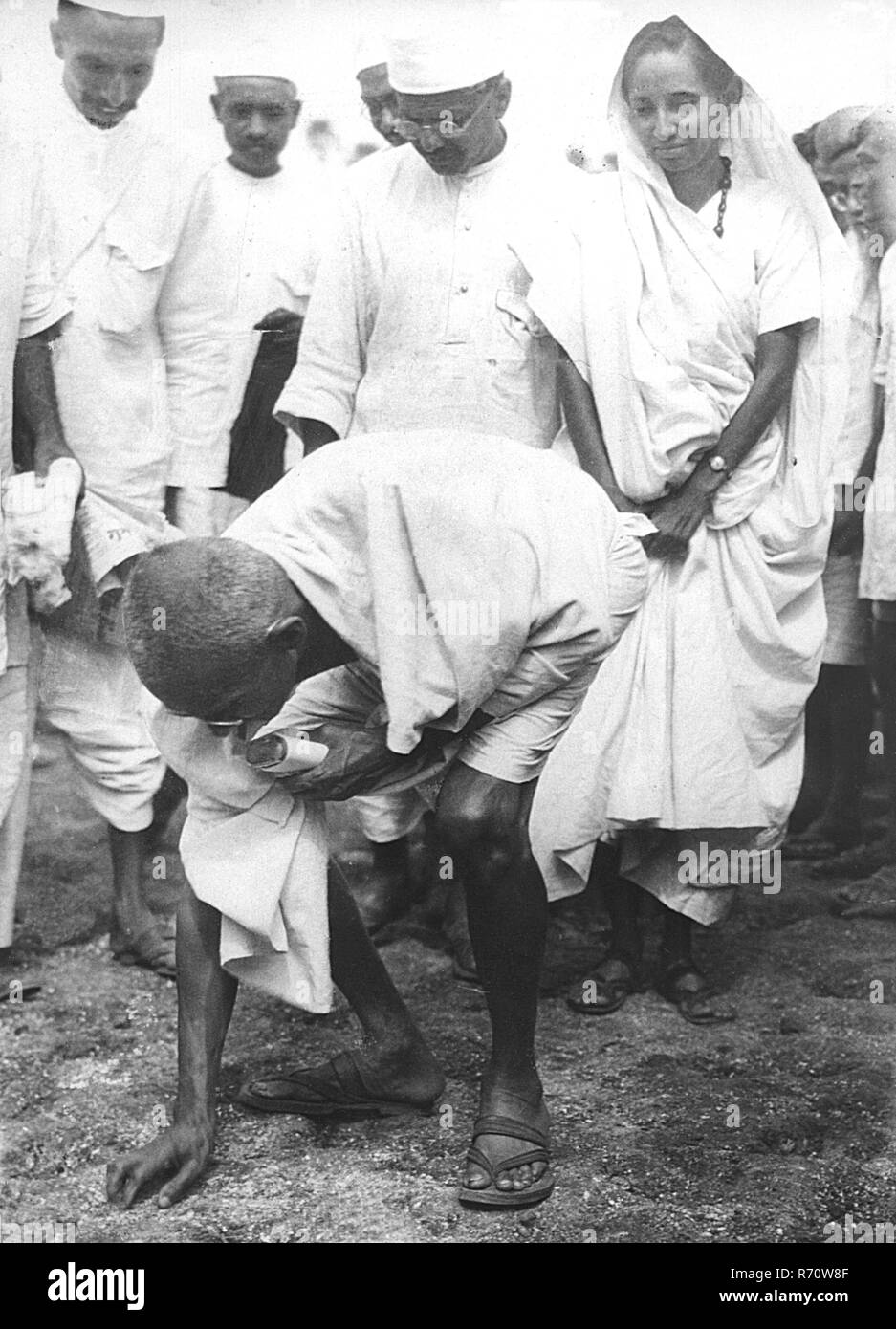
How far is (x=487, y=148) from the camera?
3719mm

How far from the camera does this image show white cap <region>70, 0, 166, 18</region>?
3674 mm

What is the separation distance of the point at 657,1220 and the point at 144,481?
6.27ft

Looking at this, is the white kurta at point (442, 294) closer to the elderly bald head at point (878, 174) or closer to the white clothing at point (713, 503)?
the white clothing at point (713, 503)

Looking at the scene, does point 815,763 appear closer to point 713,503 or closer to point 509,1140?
point 713,503

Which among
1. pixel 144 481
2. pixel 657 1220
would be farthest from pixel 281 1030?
pixel 144 481

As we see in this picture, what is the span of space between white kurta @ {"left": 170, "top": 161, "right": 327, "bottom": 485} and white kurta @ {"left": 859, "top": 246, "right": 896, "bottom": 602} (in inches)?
50.6

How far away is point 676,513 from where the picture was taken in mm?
3871

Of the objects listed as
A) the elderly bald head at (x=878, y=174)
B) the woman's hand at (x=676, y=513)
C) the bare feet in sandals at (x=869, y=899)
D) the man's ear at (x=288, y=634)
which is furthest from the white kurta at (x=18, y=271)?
the bare feet in sandals at (x=869, y=899)

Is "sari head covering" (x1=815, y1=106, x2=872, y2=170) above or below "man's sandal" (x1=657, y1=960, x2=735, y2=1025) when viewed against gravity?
above

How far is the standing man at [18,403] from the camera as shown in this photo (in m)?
3.74

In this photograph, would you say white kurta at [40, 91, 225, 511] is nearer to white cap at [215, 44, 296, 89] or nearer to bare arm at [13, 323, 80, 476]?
bare arm at [13, 323, 80, 476]

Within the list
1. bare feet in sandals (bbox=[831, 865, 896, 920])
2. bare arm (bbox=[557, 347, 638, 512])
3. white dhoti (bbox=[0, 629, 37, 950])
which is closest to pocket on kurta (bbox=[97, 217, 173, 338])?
white dhoti (bbox=[0, 629, 37, 950])

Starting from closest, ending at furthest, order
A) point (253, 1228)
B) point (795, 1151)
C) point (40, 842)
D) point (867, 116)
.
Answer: point (253, 1228)
point (795, 1151)
point (867, 116)
point (40, 842)

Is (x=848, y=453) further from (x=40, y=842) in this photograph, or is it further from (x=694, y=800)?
(x=40, y=842)
